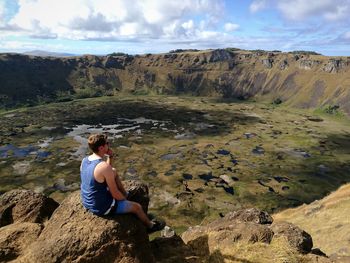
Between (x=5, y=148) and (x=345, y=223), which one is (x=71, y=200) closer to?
(x=345, y=223)

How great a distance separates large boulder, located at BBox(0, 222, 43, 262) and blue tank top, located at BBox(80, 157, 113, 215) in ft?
16.1

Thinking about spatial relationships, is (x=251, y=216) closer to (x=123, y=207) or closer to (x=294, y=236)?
(x=294, y=236)

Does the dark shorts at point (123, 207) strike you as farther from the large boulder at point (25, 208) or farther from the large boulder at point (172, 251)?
the large boulder at point (25, 208)

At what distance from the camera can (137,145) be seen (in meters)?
198

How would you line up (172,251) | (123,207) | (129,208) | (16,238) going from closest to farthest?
(123,207) → (129,208) → (16,238) → (172,251)

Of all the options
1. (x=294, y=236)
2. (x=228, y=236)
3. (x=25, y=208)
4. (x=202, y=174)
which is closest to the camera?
(x=228, y=236)

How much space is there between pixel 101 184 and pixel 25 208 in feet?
36.3

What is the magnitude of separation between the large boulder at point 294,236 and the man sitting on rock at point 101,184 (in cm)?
1015

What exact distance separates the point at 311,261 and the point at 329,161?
170304 millimetres

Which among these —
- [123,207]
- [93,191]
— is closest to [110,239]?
[123,207]

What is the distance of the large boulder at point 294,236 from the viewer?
22.2 meters

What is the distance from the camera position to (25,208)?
977 inches

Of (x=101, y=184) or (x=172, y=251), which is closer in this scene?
(x=101, y=184)

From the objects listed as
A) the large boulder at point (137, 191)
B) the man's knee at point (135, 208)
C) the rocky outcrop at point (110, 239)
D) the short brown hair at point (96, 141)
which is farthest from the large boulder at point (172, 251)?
the short brown hair at point (96, 141)
